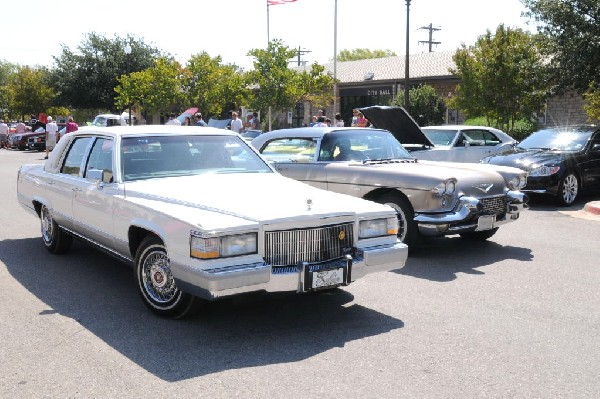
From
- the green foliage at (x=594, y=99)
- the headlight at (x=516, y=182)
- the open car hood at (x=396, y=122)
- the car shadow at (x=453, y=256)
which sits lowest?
the car shadow at (x=453, y=256)

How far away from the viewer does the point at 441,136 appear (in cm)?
1370

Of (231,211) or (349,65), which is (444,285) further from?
(349,65)

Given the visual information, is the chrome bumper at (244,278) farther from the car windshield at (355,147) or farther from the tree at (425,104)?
the tree at (425,104)

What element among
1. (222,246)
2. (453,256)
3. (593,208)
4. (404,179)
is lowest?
(453,256)

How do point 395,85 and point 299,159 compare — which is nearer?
point 299,159

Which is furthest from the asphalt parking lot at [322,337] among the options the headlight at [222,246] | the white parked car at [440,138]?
the white parked car at [440,138]

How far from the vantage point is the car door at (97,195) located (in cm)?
567

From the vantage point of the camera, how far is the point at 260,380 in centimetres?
384

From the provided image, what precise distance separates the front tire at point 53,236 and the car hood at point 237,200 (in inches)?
84.8

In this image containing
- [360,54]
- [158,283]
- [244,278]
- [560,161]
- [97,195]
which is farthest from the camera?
[360,54]

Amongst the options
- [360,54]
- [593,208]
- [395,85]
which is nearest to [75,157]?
[593,208]

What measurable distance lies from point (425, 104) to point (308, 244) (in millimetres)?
32254

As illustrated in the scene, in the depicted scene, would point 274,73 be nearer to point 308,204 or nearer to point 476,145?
point 476,145

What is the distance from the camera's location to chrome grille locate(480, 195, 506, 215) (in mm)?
7508
